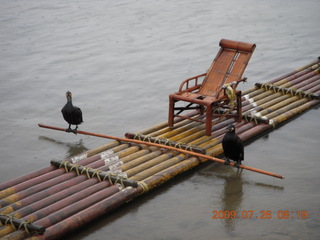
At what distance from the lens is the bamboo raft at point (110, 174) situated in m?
6.83

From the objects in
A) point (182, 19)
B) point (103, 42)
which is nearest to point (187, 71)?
point (103, 42)

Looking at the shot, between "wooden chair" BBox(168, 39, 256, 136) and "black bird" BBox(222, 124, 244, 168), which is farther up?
"wooden chair" BBox(168, 39, 256, 136)

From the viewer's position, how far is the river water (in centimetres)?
719

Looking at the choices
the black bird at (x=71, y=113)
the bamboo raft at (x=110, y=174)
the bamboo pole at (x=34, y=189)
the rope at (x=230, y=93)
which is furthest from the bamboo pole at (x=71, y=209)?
the rope at (x=230, y=93)

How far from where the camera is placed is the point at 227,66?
9.80 m

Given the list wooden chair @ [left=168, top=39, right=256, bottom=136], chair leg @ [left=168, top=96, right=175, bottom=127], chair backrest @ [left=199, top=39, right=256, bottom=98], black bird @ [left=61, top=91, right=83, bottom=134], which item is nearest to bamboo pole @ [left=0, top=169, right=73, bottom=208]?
black bird @ [left=61, top=91, right=83, bottom=134]

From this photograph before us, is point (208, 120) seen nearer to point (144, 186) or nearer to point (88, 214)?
point (144, 186)

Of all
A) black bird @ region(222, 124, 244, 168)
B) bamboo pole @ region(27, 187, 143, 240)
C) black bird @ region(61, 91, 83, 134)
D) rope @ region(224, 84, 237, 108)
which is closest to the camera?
bamboo pole @ region(27, 187, 143, 240)

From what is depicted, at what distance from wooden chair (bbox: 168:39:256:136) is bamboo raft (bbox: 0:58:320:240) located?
0.28 metres

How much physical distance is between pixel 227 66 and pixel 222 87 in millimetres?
888

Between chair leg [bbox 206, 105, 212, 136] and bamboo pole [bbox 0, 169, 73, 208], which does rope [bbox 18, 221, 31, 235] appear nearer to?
bamboo pole [bbox 0, 169, 73, 208]

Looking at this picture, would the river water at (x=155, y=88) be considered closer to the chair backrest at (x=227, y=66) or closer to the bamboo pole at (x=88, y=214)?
the bamboo pole at (x=88, y=214)
